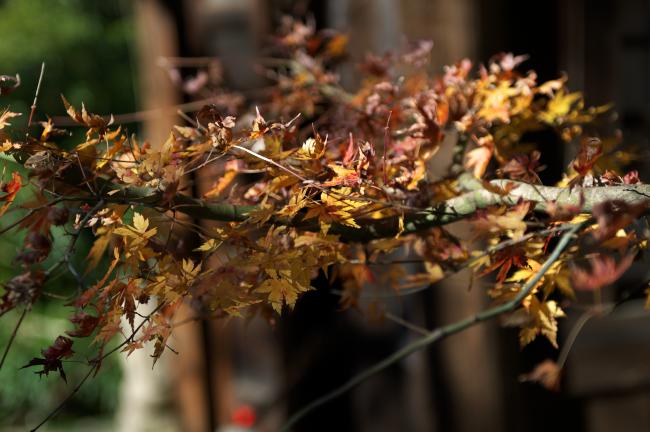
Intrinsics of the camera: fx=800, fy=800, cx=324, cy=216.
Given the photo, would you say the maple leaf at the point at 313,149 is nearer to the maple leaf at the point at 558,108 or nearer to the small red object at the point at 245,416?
the maple leaf at the point at 558,108

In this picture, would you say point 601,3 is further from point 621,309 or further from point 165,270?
point 165,270

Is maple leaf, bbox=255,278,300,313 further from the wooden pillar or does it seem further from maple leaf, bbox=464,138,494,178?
the wooden pillar

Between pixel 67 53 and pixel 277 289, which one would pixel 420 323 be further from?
pixel 67 53

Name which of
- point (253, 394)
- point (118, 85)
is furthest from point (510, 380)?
point (118, 85)

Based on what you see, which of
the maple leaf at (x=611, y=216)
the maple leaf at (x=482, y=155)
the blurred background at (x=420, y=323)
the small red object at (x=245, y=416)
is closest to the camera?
the maple leaf at (x=611, y=216)

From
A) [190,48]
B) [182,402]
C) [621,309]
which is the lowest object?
[182,402]

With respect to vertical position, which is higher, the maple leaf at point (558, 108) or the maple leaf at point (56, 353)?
the maple leaf at point (558, 108)

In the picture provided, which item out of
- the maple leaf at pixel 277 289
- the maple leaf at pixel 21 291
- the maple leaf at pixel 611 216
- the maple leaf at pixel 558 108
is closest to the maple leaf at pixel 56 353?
the maple leaf at pixel 21 291

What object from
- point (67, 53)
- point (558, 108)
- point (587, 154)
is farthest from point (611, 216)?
point (67, 53)
